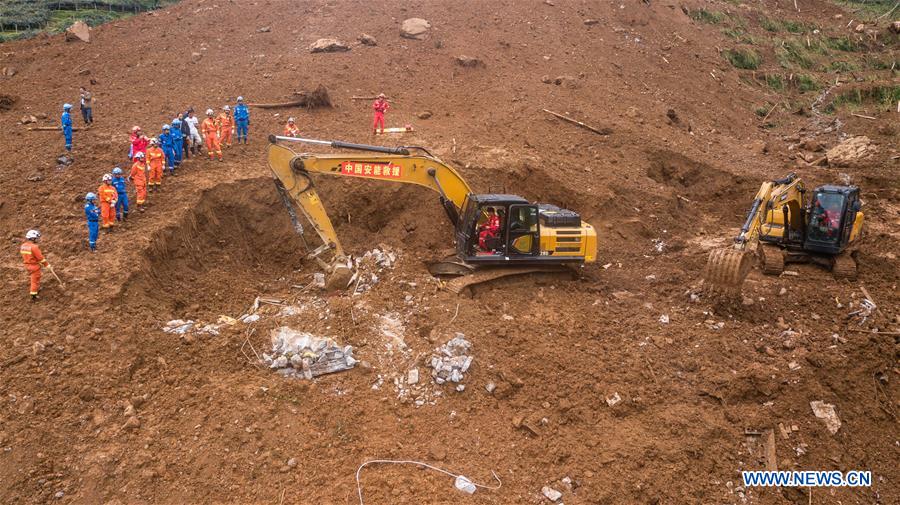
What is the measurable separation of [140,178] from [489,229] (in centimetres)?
695

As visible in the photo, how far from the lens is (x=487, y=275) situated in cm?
1207

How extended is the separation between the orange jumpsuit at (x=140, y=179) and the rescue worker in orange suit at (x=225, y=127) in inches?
113

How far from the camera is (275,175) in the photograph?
1141 cm

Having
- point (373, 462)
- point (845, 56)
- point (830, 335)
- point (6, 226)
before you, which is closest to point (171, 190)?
point (6, 226)

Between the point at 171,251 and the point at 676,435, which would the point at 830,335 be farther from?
the point at 171,251

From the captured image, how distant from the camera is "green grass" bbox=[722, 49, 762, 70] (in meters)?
26.9

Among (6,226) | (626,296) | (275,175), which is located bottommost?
(626,296)

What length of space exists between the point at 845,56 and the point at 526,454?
28447 mm

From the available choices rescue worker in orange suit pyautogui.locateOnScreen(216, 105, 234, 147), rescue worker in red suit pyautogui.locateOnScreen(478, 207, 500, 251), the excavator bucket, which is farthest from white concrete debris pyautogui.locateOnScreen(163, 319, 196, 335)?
the excavator bucket

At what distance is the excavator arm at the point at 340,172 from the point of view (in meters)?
11.3

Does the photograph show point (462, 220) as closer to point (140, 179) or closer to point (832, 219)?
point (140, 179)

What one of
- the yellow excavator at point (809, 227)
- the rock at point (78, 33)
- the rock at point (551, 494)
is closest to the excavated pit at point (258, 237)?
the rock at point (551, 494)

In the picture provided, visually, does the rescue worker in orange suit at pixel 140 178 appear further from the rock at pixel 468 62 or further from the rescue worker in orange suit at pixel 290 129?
the rock at pixel 468 62

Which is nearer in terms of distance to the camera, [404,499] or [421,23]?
[404,499]
